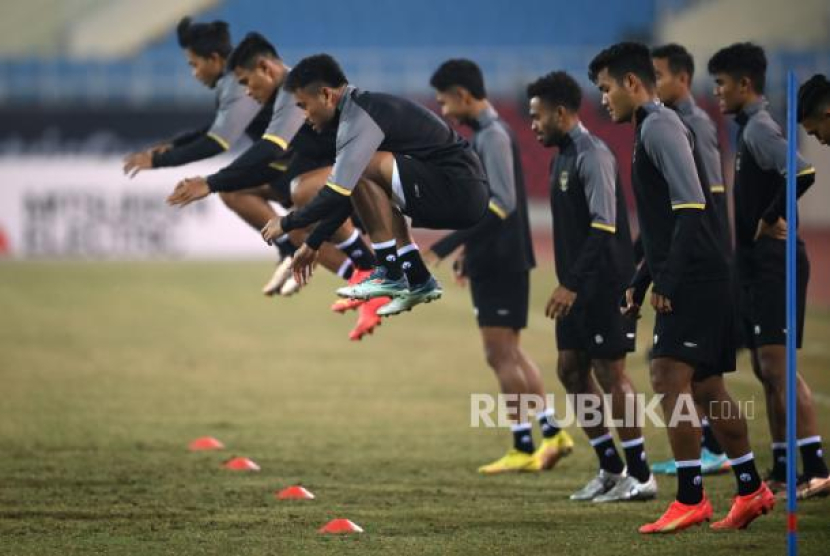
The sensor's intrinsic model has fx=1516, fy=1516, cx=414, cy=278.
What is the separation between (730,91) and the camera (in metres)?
8.60

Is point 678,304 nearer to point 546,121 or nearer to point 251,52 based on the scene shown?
point 546,121

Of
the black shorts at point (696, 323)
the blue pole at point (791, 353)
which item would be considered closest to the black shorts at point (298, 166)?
the black shorts at point (696, 323)

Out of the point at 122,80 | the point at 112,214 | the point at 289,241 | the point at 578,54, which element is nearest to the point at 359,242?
the point at 289,241

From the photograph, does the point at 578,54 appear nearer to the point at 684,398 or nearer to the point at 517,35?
the point at 517,35

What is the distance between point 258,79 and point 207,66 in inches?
32.0

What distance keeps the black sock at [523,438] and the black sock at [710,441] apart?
1.13 meters

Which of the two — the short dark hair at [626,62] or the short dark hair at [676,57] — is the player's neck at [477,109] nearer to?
the short dark hair at [676,57]

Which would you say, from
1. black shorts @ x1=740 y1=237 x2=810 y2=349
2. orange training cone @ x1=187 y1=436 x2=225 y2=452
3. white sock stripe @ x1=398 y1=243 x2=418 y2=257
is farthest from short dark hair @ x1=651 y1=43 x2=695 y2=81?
orange training cone @ x1=187 y1=436 x2=225 y2=452

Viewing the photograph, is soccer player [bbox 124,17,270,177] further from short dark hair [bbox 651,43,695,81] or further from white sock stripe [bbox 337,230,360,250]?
short dark hair [bbox 651,43,695,81]

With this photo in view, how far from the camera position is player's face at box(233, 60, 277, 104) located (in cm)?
940

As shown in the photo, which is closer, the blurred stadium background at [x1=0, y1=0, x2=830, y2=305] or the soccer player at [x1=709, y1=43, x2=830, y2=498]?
the soccer player at [x1=709, y1=43, x2=830, y2=498]

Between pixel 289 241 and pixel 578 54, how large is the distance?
2742 cm

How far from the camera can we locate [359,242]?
9930mm

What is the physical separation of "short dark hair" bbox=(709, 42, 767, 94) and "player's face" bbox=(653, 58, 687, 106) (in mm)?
215
